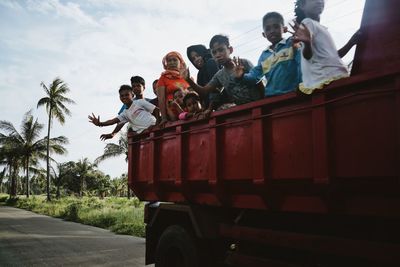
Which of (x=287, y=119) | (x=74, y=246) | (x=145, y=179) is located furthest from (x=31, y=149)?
(x=287, y=119)

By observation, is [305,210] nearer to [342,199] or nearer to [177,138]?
[342,199]

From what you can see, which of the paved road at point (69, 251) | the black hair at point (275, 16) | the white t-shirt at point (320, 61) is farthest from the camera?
the paved road at point (69, 251)

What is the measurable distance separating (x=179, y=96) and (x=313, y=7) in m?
2.21

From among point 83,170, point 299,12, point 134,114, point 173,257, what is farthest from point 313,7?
point 83,170

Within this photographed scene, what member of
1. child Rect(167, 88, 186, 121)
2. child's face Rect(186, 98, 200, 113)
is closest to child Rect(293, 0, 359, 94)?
child's face Rect(186, 98, 200, 113)

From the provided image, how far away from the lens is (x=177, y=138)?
3.80m

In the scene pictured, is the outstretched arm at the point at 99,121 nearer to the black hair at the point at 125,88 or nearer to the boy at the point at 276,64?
the black hair at the point at 125,88

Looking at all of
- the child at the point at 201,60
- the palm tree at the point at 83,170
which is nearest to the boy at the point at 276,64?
the child at the point at 201,60

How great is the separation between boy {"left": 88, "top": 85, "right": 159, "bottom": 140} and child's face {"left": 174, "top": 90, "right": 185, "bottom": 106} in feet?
1.71

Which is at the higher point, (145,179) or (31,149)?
(31,149)

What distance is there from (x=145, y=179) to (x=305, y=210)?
238cm

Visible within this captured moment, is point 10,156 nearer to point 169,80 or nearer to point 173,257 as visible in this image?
point 169,80

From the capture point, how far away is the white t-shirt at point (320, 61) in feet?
8.48

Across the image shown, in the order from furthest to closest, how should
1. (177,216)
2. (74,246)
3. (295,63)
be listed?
1. (74,246)
2. (177,216)
3. (295,63)
